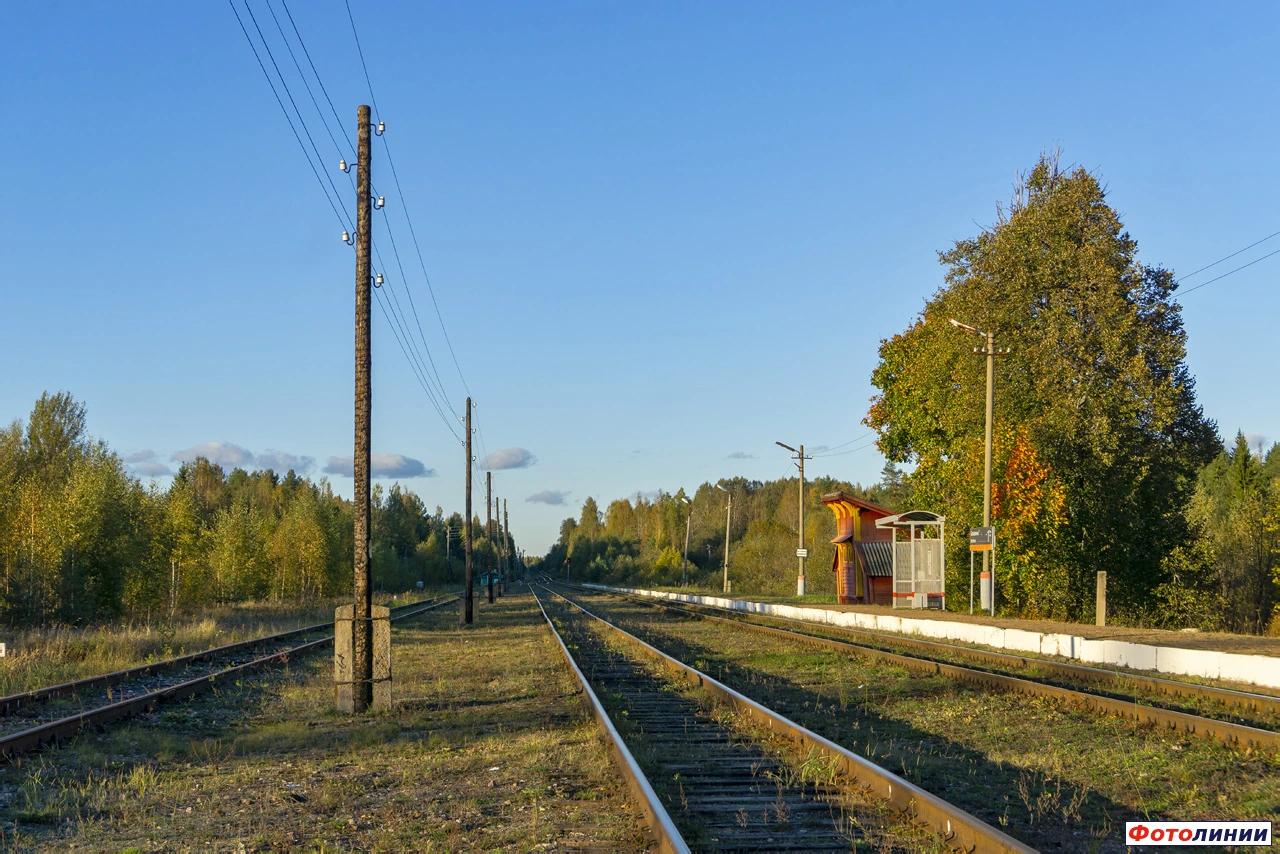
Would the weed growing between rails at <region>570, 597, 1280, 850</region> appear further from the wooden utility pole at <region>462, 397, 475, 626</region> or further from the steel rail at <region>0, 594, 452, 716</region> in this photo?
the wooden utility pole at <region>462, 397, 475, 626</region>

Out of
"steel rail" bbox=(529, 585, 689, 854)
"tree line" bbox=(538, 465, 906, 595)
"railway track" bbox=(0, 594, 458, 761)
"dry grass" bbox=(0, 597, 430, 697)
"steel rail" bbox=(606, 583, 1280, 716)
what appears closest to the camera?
"steel rail" bbox=(529, 585, 689, 854)

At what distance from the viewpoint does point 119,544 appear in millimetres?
45875

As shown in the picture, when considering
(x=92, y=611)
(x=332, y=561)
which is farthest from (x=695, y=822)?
(x=332, y=561)

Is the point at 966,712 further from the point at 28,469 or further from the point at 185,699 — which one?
the point at 28,469

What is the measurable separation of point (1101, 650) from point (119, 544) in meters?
39.7

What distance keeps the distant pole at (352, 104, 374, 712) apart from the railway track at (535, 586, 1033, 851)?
3.10 m

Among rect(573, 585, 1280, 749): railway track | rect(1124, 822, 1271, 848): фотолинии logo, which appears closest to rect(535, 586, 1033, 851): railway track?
rect(1124, 822, 1271, 848): фотолинии logo

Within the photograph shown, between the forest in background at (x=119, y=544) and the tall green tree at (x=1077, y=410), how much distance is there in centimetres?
3048

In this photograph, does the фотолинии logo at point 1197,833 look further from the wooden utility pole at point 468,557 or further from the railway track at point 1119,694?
the wooden utility pole at point 468,557

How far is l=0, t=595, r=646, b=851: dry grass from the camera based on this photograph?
24.8 feet

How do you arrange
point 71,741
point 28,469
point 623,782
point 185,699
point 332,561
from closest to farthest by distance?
point 623,782
point 71,741
point 185,699
point 28,469
point 332,561

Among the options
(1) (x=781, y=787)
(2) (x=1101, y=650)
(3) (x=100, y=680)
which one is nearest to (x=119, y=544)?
(3) (x=100, y=680)

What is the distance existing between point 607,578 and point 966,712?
144421 mm

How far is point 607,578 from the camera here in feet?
513
